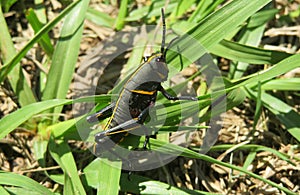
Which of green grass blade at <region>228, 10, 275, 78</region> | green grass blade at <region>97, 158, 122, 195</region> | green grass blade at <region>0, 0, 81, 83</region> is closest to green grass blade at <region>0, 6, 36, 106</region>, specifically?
green grass blade at <region>0, 0, 81, 83</region>

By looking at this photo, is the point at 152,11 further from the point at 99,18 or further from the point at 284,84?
the point at 284,84

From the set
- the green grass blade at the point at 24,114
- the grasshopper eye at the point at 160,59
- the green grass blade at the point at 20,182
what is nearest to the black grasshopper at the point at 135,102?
the grasshopper eye at the point at 160,59

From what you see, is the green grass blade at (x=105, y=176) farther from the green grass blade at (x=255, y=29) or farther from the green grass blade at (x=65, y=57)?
the green grass blade at (x=255, y=29)

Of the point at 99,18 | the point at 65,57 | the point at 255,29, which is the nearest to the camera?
the point at 65,57

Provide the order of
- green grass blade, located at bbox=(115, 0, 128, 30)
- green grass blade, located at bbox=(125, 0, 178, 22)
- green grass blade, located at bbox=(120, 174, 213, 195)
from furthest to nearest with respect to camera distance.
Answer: green grass blade, located at bbox=(125, 0, 178, 22), green grass blade, located at bbox=(115, 0, 128, 30), green grass blade, located at bbox=(120, 174, 213, 195)

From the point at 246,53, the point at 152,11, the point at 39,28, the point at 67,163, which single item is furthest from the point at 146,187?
the point at 152,11

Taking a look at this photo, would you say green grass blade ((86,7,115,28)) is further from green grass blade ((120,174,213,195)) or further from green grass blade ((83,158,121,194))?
green grass blade ((120,174,213,195))
